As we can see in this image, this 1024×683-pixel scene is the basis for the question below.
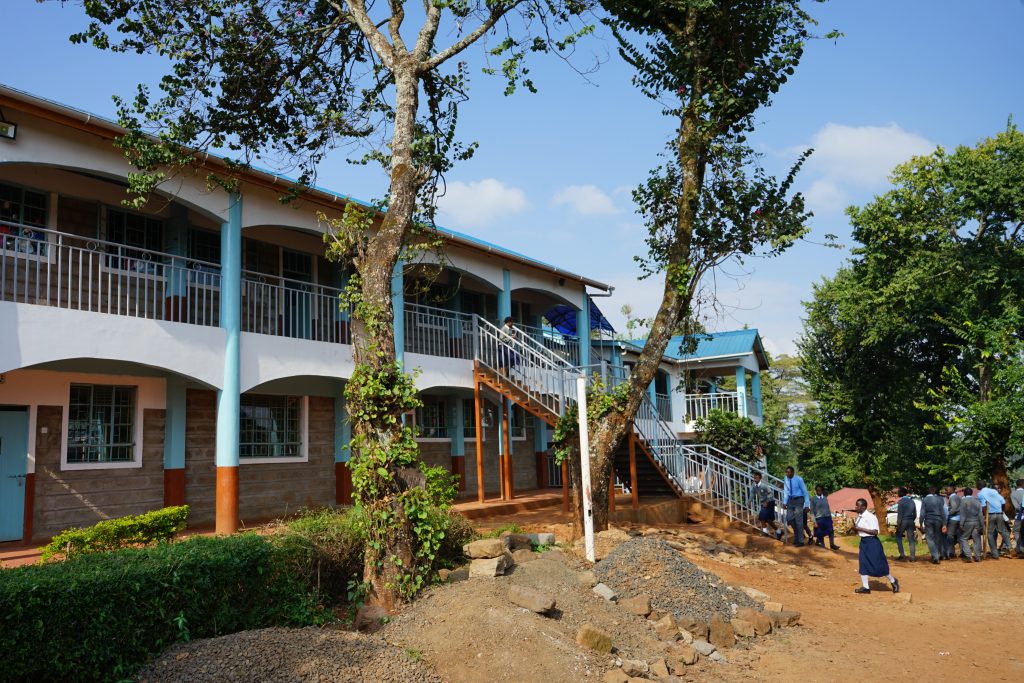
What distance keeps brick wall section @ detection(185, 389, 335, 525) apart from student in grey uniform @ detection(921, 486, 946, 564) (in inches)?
460

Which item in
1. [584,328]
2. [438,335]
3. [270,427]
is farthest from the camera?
[584,328]

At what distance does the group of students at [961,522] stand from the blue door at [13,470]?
14.9m

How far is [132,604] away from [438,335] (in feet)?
37.3

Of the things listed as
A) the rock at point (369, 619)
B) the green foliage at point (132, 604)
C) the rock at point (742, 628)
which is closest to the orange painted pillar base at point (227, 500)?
the green foliage at point (132, 604)

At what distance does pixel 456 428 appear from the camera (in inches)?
722

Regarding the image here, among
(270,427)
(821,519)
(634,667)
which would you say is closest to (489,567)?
(634,667)

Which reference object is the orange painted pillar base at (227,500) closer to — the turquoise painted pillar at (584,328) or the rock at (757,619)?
the rock at (757,619)

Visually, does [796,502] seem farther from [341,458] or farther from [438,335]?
[341,458]

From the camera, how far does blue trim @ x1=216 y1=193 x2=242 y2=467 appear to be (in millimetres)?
11383

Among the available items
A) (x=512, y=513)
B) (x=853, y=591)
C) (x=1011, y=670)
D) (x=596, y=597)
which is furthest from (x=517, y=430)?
(x=1011, y=670)

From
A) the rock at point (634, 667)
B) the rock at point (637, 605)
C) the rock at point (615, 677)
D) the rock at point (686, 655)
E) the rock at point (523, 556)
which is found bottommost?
the rock at point (686, 655)

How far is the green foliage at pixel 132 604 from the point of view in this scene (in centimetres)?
503

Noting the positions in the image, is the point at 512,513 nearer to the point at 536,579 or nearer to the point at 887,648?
the point at 536,579

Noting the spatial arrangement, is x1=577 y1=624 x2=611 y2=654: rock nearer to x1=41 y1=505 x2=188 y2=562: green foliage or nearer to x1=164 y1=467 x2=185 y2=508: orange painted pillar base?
x1=41 y1=505 x2=188 y2=562: green foliage
